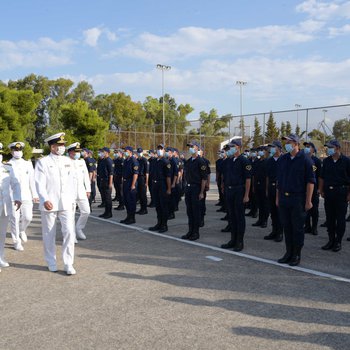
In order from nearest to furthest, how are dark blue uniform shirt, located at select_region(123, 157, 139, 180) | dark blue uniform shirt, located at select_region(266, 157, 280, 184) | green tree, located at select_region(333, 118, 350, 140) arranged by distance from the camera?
A: dark blue uniform shirt, located at select_region(266, 157, 280, 184) → dark blue uniform shirt, located at select_region(123, 157, 139, 180) → green tree, located at select_region(333, 118, 350, 140)

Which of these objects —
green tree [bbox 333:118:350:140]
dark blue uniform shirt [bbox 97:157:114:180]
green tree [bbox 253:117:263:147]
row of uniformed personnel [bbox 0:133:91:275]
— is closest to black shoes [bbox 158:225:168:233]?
dark blue uniform shirt [bbox 97:157:114:180]

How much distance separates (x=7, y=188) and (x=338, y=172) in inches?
227

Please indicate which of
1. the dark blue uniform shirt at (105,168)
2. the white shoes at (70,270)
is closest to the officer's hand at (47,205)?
the white shoes at (70,270)

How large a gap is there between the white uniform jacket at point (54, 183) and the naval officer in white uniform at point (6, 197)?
80cm

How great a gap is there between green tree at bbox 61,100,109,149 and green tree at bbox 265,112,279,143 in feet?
53.7

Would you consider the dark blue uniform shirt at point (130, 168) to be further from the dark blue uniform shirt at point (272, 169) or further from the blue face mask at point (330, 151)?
the blue face mask at point (330, 151)

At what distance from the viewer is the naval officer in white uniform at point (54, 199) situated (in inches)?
225

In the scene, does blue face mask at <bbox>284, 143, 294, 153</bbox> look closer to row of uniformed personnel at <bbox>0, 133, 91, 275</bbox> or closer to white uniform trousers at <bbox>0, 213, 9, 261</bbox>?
row of uniformed personnel at <bbox>0, 133, 91, 275</bbox>

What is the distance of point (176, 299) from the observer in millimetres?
4645

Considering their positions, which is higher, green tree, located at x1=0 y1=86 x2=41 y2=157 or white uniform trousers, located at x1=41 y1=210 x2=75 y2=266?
green tree, located at x1=0 y1=86 x2=41 y2=157

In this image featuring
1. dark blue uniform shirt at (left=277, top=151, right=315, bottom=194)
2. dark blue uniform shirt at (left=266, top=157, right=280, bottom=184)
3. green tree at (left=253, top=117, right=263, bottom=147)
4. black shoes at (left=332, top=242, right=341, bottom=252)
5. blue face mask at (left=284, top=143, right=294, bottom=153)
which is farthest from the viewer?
green tree at (left=253, top=117, right=263, bottom=147)

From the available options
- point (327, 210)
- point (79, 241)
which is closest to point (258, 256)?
point (327, 210)

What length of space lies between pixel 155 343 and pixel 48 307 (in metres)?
1.52

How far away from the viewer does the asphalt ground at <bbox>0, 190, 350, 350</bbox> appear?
3623 mm
